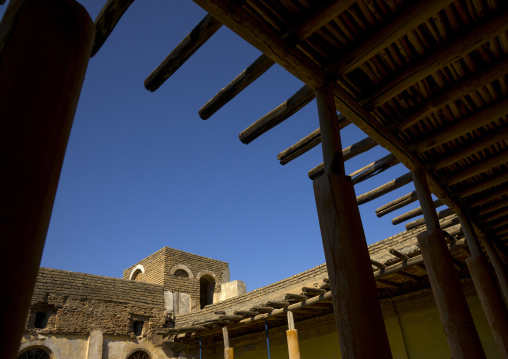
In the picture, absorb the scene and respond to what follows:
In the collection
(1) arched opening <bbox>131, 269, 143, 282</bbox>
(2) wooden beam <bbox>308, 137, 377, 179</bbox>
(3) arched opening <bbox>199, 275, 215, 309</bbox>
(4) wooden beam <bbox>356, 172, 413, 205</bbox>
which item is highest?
(1) arched opening <bbox>131, 269, 143, 282</bbox>

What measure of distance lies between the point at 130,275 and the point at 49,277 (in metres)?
8.33

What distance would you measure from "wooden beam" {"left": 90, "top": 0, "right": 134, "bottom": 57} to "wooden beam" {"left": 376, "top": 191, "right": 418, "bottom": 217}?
5.25 m

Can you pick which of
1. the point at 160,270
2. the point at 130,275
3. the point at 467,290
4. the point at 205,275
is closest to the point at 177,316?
the point at 160,270

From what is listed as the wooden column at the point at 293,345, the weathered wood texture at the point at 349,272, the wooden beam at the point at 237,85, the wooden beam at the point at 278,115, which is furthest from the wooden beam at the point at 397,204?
the wooden column at the point at 293,345

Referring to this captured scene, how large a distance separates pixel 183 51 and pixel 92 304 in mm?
13336

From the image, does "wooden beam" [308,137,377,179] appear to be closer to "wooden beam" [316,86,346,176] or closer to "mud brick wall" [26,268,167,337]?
"wooden beam" [316,86,346,176]

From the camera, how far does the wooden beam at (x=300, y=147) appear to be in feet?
14.4

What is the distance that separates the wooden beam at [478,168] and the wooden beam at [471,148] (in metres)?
0.41

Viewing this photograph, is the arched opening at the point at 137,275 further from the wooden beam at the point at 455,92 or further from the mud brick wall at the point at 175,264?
the wooden beam at the point at 455,92

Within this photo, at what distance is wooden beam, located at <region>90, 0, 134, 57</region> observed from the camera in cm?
226

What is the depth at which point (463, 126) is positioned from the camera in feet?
13.2

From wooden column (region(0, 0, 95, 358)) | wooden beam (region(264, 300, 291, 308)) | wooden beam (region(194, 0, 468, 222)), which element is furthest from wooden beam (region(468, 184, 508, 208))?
wooden beam (region(264, 300, 291, 308))

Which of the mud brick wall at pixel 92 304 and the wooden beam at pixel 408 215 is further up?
the mud brick wall at pixel 92 304

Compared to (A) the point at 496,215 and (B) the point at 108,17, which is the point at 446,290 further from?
(B) the point at 108,17
